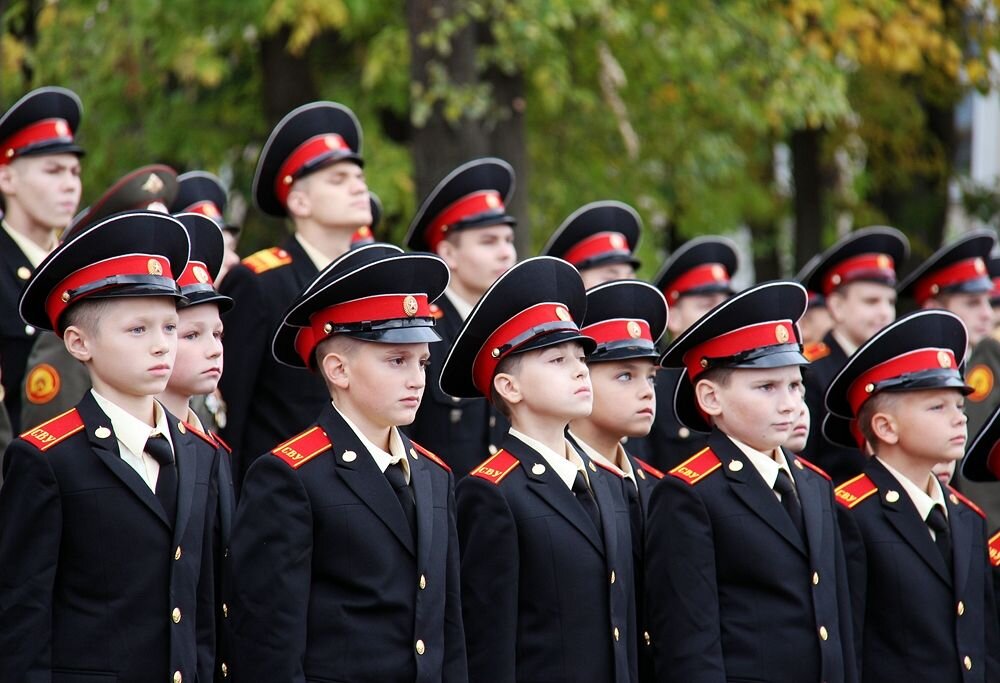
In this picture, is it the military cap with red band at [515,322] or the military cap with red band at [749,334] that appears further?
the military cap with red band at [749,334]

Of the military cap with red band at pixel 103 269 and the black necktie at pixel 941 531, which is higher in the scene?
the military cap with red band at pixel 103 269

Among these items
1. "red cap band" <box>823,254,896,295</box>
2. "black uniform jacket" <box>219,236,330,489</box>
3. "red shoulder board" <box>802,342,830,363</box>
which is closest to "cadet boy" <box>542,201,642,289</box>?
"red shoulder board" <box>802,342,830,363</box>

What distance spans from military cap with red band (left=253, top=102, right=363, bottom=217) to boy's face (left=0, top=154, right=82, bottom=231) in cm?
85

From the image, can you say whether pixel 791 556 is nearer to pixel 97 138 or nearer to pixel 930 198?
pixel 97 138

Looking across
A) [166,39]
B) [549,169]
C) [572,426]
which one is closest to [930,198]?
[549,169]

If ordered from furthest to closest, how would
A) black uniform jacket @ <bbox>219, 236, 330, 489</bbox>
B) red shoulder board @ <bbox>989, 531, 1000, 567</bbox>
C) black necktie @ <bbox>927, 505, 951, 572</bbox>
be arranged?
black uniform jacket @ <bbox>219, 236, 330, 489</bbox> < red shoulder board @ <bbox>989, 531, 1000, 567</bbox> < black necktie @ <bbox>927, 505, 951, 572</bbox>

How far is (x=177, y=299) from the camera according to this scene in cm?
505

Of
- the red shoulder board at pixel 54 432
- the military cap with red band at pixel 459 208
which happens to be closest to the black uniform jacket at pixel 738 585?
the red shoulder board at pixel 54 432

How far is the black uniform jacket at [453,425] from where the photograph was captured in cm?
711

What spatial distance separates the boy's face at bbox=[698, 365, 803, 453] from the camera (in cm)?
591

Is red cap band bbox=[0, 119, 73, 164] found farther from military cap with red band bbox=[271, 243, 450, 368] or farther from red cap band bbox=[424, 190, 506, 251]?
military cap with red band bbox=[271, 243, 450, 368]

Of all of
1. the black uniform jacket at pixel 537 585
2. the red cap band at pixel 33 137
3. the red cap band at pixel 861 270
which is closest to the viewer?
the black uniform jacket at pixel 537 585

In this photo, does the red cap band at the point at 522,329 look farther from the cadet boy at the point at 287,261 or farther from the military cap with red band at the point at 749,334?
the cadet boy at the point at 287,261

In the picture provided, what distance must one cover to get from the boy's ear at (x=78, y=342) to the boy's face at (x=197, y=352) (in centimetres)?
88
